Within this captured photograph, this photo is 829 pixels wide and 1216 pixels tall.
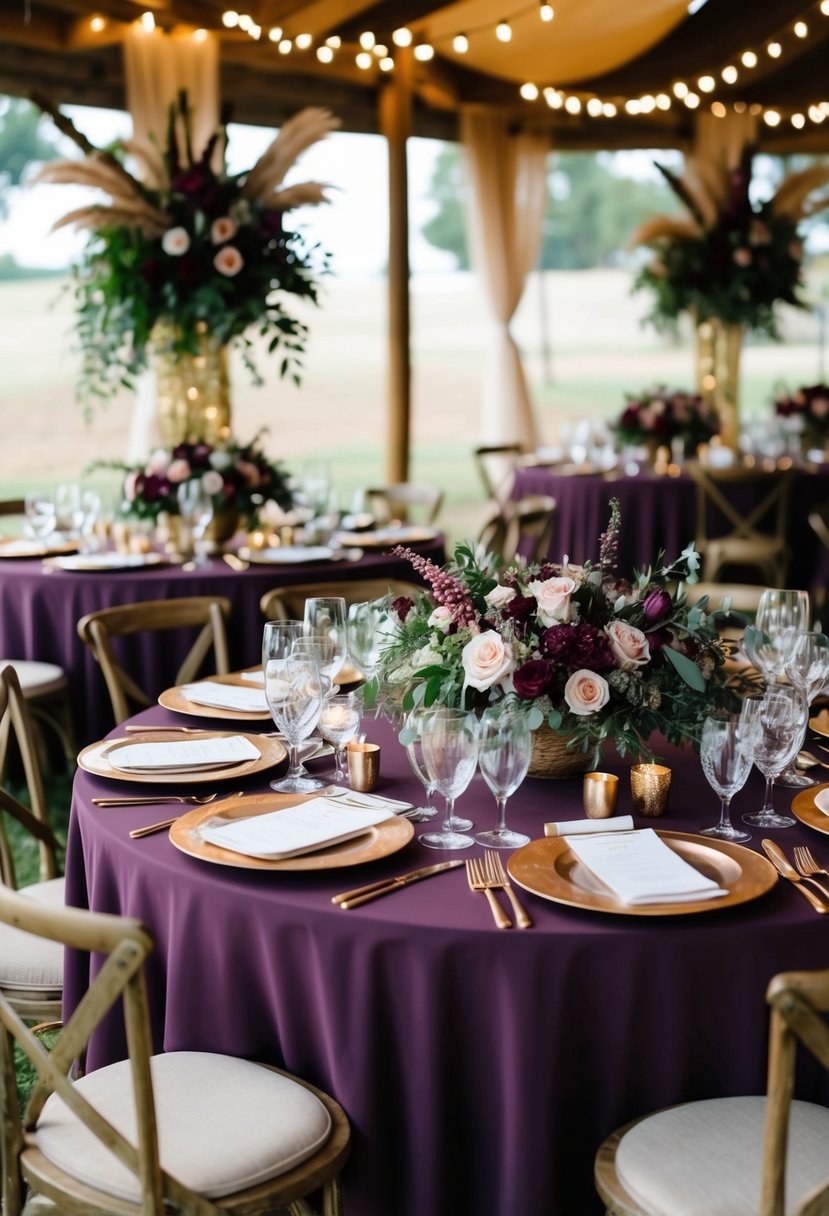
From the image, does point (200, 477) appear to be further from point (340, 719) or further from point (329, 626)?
point (340, 719)

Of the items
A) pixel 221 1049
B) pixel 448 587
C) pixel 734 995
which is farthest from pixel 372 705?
pixel 734 995

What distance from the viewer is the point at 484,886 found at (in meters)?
1.80

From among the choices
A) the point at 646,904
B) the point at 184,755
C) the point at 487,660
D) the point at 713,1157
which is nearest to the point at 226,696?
the point at 184,755

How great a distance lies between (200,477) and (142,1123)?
3.32 metres

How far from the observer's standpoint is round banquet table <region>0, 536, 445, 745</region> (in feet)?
14.2

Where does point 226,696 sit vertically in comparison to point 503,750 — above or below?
below

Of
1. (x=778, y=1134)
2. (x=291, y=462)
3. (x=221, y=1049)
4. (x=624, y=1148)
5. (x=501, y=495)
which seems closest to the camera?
(x=778, y=1134)

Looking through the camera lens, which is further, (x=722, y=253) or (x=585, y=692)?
(x=722, y=253)

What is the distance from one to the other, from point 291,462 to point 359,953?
14.3 meters

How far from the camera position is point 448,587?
7.46 ft

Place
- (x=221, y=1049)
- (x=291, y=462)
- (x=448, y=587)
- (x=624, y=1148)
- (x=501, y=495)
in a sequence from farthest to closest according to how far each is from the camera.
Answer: (x=291, y=462), (x=501, y=495), (x=448, y=587), (x=221, y=1049), (x=624, y=1148)

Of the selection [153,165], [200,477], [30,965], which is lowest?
[30,965]

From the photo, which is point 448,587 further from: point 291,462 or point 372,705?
point 291,462

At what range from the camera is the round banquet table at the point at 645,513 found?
6.91 m
